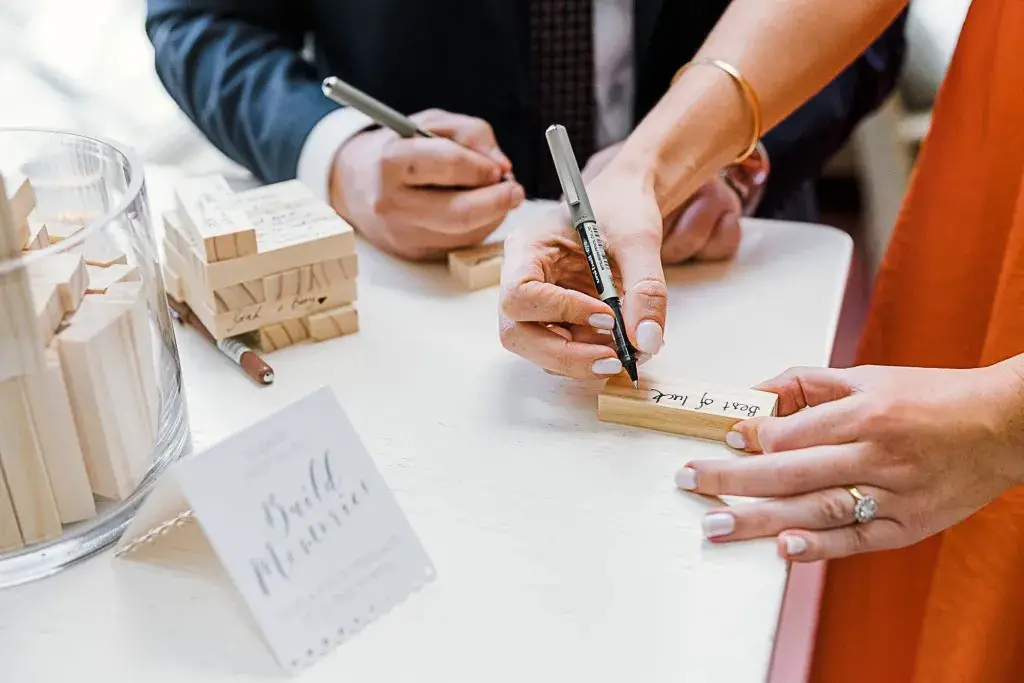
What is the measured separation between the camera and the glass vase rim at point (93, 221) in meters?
0.49

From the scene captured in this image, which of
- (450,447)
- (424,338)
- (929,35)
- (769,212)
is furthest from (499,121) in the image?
(929,35)

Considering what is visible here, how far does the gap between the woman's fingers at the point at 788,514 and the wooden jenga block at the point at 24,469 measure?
1.20 ft

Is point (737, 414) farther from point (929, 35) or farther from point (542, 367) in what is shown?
point (929, 35)

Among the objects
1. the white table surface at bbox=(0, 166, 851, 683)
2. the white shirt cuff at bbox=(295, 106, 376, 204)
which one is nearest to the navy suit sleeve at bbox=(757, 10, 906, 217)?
the white table surface at bbox=(0, 166, 851, 683)

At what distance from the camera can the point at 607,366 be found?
680 mm

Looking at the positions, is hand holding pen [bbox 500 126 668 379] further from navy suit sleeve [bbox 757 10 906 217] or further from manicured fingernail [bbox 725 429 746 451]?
navy suit sleeve [bbox 757 10 906 217]

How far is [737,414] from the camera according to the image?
0.66 metres

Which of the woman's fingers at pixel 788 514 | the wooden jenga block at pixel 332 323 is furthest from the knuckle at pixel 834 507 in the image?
the wooden jenga block at pixel 332 323

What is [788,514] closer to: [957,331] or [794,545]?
[794,545]

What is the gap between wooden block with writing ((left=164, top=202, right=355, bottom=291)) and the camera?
724 mm

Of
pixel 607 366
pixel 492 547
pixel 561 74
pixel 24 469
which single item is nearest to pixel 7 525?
pixel 24 469

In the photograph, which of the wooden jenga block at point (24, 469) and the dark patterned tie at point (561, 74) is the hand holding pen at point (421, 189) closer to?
the dark patterned tie at point (561, 74)

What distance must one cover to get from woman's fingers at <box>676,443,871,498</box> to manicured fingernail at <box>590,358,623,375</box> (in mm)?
103

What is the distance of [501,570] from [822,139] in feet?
2.55
